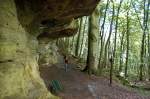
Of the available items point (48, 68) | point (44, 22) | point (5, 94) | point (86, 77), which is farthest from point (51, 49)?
point (5, 94)

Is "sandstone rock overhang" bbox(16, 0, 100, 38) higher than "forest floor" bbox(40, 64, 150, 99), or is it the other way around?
"sandstone rock overhang" bbox(16, 0, 100, 38)

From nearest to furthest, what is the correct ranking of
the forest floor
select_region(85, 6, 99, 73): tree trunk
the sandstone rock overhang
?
the sandstone rock overhang → the forest floor → select_region(85, 6, 99, 73): tree trunk

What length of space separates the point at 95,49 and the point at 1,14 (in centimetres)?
1332

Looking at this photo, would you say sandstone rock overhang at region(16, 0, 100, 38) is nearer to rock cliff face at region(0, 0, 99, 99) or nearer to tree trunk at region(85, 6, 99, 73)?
rock cliff face at region(0, 0, 99, 99)

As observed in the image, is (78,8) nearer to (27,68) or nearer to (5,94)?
(27,68)

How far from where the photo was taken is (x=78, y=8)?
1279 centimetres

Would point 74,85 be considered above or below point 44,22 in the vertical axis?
below

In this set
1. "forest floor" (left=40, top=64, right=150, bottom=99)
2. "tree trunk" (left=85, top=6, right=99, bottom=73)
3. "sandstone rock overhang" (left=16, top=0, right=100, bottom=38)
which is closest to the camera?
"sandstone rock overhang" (left=16, top=0, right=100, bottom=38)

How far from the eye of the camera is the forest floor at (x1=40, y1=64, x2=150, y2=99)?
1559 centimetres

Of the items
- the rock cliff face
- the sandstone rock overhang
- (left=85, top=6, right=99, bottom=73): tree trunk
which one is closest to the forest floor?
(left=85, top=6, right=99, bottom=73): tree trunk

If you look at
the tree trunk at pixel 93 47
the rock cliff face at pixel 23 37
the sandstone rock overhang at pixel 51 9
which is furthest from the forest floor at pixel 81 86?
the sandstone rock overhang at pixel 51 9

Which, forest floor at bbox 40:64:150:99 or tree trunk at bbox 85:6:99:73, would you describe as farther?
tree trunk at bbox 85:6:99:73

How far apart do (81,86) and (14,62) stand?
7872mm

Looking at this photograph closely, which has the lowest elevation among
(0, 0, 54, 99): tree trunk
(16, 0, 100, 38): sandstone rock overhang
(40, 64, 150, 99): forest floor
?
(40, 64, 150, 99): forest floor
